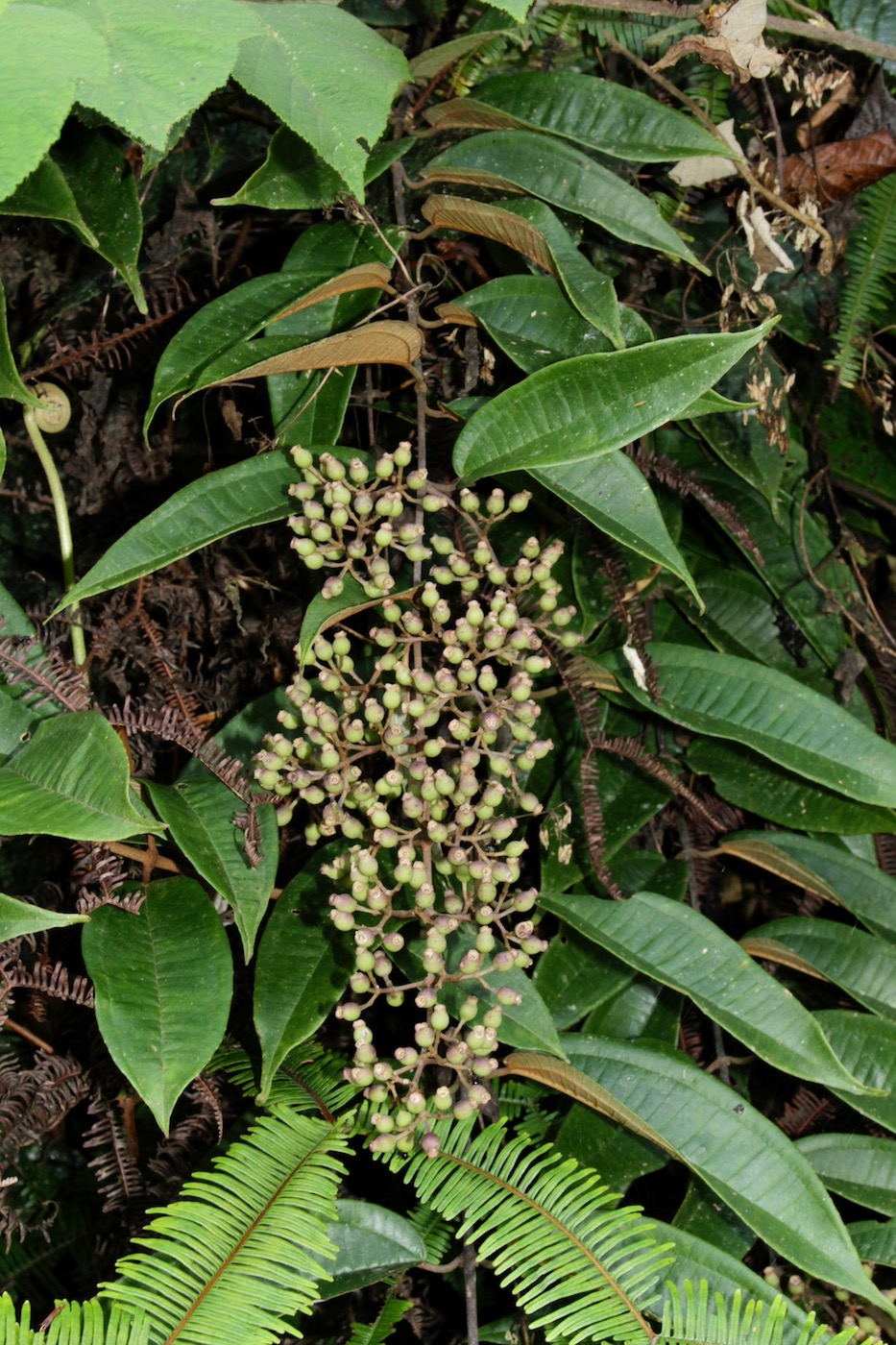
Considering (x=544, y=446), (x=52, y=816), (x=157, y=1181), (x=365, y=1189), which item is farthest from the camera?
(x=365, y=1189)

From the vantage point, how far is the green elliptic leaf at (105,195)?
1056 millimetres

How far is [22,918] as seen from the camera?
83cm

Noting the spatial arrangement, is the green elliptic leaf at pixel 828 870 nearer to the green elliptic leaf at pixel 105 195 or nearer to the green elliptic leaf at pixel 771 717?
the green elliptic leaf at pixel 771 717

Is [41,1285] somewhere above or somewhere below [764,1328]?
below

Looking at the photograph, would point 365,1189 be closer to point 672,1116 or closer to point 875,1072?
point 672,1116

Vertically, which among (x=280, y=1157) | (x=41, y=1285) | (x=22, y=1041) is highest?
(x=280, y=1157)

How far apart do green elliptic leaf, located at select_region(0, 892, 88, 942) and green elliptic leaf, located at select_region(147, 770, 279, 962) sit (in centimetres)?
13

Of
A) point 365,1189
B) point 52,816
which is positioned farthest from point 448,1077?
point 52,816

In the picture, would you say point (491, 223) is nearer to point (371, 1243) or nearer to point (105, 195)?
point (105, 195)

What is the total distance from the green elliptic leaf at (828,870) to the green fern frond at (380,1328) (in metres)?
0.58

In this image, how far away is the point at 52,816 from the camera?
33.7 inches

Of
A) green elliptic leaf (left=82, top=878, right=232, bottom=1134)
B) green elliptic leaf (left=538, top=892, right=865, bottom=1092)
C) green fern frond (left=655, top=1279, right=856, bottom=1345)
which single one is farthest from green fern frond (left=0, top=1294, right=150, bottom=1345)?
green elliptic leaf (left=538, top=892, right=865, bottom=1092)

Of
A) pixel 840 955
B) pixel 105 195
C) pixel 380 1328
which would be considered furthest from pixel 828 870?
pixel 105 195

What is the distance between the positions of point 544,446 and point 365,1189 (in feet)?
2.61
